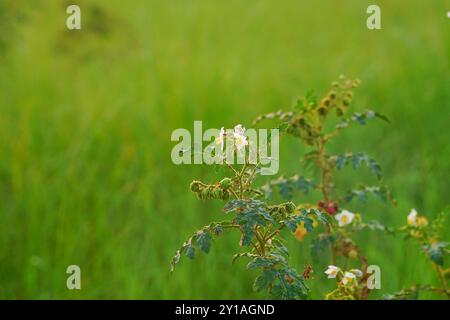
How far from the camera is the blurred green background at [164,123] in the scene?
3219 millimetres

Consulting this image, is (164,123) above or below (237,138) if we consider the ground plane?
above

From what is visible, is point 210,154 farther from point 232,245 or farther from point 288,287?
point 232,245

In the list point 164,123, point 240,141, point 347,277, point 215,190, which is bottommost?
point 347,277

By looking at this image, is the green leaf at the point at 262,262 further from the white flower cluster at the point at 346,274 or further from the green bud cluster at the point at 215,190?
the white flower cluster at the point at 346,274

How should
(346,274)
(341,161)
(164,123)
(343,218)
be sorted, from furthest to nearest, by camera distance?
(164,123)
(343,218)
(341,161)
(346,274)

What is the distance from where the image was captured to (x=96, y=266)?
10.5 feet

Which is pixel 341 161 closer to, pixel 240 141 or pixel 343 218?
pixel 343 218

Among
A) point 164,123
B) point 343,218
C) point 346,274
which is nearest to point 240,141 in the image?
point 346,274

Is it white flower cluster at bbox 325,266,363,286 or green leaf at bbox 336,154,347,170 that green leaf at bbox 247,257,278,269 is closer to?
white flower cluster at bbox 325,266,363,286

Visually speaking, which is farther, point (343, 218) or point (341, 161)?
point (343, 218)

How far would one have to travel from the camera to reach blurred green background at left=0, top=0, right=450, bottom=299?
322cm

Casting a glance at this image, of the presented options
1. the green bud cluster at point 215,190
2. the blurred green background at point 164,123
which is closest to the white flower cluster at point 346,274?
the green bud cluster at point 215,190

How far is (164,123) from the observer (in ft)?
12.9

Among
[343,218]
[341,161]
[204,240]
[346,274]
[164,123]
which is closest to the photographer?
[204,240]
